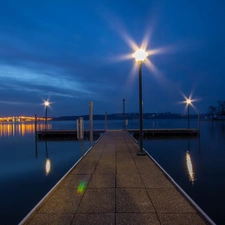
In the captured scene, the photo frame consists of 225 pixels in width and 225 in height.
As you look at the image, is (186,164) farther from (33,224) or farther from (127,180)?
(33,224)

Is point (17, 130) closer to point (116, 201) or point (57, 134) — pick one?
point (57, 134)

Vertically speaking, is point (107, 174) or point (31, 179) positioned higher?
point (107, 174)

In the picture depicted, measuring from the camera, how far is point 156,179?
648cm

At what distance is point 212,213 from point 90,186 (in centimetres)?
393

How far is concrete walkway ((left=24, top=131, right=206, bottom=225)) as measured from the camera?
4043mm

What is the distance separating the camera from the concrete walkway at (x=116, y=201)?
4.04 metres

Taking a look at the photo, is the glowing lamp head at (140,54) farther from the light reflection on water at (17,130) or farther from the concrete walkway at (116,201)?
the light reflection on water at (17,130)

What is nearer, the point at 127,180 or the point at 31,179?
the point at 127,180

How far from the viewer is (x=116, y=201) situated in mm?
4867

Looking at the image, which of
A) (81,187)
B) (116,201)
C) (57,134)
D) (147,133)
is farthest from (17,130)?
(116,201)

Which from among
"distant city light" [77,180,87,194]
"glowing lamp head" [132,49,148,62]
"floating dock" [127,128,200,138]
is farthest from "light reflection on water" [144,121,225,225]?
"floating dock" [127,128,200,138]

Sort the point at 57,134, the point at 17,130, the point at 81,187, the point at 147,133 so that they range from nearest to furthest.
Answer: the point at 81,187 < the point at 57,134 < the point at 147,133 < the point at 17,130

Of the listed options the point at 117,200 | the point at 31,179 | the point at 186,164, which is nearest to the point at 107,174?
the point at 117,200

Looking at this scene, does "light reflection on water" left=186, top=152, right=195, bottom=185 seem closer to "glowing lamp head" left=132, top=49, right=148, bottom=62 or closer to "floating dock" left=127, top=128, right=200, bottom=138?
"glowing lamp head" left=132, top=49, right=148, bottom=62
